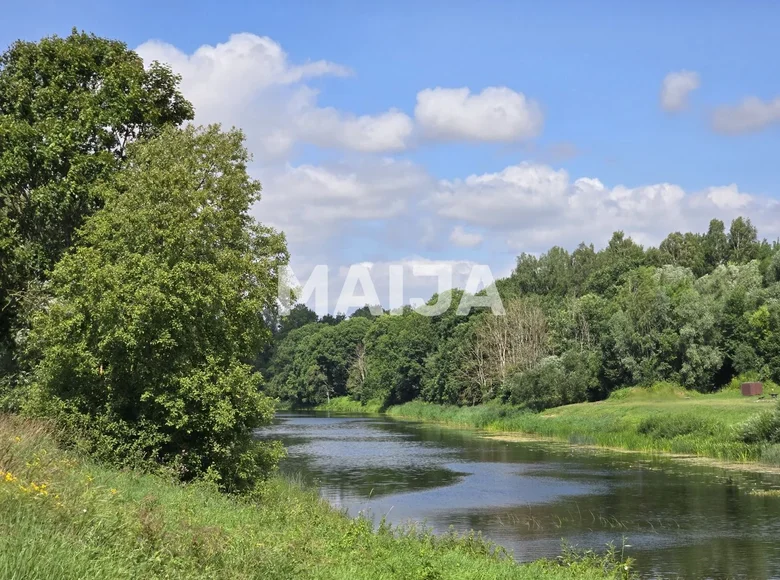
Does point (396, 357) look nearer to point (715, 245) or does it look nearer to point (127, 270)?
point (715, 245)

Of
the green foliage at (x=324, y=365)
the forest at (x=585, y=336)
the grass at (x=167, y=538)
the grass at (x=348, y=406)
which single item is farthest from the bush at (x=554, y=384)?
the green foliage at (x=324, y=365)

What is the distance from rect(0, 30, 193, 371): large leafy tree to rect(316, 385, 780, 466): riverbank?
32791 millimetres

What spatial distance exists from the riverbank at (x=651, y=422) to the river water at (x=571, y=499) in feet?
8.78

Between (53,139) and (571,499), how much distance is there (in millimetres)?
23443

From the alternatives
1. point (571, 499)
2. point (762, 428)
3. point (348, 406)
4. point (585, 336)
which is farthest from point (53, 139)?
point (348, 406)

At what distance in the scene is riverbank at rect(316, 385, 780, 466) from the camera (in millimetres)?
44094

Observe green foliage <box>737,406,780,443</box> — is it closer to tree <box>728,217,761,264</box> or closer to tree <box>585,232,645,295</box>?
tree <box>585,232,645,295</box>

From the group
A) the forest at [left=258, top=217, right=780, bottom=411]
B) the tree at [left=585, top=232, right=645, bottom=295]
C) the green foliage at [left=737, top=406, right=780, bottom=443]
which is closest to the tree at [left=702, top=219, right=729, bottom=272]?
the forest at [left=258, top=217, right=780, bottom=411]

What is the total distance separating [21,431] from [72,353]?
6013mm

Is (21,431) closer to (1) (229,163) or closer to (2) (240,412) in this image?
(2) (240,412)

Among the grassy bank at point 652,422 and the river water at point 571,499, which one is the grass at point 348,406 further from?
the river water at point 571,499

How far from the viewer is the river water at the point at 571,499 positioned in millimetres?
23625

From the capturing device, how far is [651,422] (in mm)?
51188

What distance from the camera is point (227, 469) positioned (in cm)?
2291
